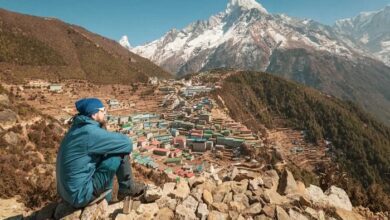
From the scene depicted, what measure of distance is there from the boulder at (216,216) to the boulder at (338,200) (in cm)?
252

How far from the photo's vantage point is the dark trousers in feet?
15.7

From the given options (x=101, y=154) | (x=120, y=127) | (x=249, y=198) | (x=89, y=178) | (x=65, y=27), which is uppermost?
(x=65, y=27)

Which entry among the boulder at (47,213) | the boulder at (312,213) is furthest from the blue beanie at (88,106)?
the boulder at (312,213)

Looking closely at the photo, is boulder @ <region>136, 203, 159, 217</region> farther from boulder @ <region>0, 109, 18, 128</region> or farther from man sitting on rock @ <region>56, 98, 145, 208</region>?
boulder @ <region>0, 109, 18, 128</region>

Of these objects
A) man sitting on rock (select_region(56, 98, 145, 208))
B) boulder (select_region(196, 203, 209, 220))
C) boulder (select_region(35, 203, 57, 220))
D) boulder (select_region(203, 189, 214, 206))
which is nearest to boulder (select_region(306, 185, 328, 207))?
boulder (select_region(203, 189, 214, 206))

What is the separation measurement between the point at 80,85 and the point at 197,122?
3794cm

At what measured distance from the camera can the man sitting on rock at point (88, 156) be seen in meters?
4.48

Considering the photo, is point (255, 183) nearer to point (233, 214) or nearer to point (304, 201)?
point (304, 201)

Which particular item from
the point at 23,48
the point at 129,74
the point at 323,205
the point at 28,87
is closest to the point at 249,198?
the point at 323,205

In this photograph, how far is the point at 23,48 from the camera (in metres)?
96.0

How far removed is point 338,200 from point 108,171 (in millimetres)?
5295

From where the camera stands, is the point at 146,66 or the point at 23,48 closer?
the point at 23,48

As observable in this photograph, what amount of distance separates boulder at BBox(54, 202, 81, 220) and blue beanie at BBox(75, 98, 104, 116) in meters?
1.73

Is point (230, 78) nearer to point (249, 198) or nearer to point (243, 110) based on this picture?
point (243, 110)
